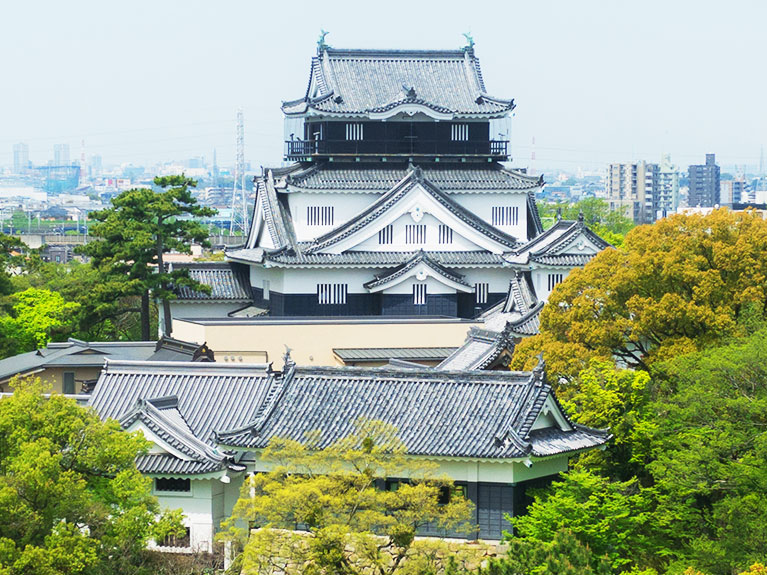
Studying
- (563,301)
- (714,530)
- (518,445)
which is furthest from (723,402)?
(563,301)

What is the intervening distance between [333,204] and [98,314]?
9.52 metres

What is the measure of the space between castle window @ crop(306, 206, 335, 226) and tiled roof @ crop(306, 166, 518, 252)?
1707 mm

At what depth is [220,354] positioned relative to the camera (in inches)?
1752

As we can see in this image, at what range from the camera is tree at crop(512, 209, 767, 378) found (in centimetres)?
3128

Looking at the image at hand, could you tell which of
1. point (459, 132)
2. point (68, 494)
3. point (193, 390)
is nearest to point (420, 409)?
point (193, 390)

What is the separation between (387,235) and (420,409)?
24.5m

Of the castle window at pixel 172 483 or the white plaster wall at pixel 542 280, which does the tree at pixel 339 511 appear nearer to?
the castle window at pixel 172 483

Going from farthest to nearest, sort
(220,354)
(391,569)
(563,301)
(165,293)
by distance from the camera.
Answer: (165,293) < (220,354) < (563,301) < (391,569)

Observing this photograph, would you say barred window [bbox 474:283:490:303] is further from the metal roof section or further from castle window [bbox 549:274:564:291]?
castle window [bbox 549:274:564:291]

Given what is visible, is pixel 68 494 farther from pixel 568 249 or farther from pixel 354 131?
pixel 354 131

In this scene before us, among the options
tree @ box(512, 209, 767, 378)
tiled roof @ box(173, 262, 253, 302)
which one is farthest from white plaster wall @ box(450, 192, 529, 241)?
tree @ box(512, 209, 767, 378)

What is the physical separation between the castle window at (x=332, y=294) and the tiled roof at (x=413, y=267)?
3.34 feet

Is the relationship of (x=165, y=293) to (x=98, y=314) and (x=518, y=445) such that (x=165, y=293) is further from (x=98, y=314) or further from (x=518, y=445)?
(x=518, y=445)

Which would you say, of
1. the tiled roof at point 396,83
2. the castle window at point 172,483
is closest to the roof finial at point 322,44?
the tiled roof at point 396,83
